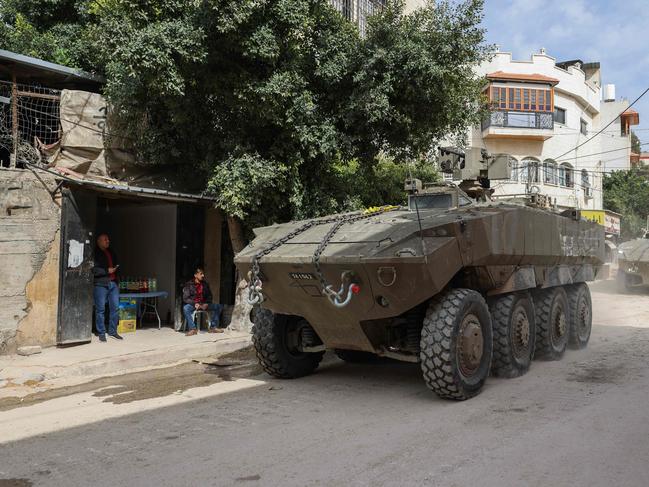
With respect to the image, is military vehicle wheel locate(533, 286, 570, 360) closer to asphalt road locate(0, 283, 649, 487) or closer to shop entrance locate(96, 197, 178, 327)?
asphalt road locate(0, 283, 649, 487)

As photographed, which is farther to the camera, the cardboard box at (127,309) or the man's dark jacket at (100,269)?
the cardboard box at (127,309)

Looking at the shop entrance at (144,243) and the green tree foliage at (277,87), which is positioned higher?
the green tree foliage at (277,87)

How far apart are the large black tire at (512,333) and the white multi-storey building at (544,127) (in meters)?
18.3

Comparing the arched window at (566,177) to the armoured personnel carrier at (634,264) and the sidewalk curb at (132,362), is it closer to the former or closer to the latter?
the armoured personnel carrier at (634,264)

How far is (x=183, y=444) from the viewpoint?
4.28m

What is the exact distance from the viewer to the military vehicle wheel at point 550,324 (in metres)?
7.59

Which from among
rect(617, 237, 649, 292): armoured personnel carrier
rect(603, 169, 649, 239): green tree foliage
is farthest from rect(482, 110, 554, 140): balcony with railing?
rect(603, 169, 649, 239): green tree foliage

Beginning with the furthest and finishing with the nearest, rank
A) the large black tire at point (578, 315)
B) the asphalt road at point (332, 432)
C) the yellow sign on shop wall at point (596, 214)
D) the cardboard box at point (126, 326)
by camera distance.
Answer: the yellow sign on shop wall at point (596, 214) → the cardboard box at point (126, 326) → the large black tire at point (578, 315) → the asphalt road at point (332, 432)

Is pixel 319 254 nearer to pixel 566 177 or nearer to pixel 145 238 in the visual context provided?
pixel 145 238

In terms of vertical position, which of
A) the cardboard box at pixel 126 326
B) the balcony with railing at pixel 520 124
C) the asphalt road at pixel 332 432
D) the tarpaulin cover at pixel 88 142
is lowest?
the asphalt road at pixel 332 432

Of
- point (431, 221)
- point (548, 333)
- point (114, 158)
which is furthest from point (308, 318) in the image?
point (114, 158)

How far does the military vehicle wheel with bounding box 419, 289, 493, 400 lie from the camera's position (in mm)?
5277

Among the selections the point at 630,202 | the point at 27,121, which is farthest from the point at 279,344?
the point at 630,202

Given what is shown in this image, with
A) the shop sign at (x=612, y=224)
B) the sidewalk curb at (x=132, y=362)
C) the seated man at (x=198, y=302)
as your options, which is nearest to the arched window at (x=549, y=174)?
the shop sign at (x=612, y=224)
